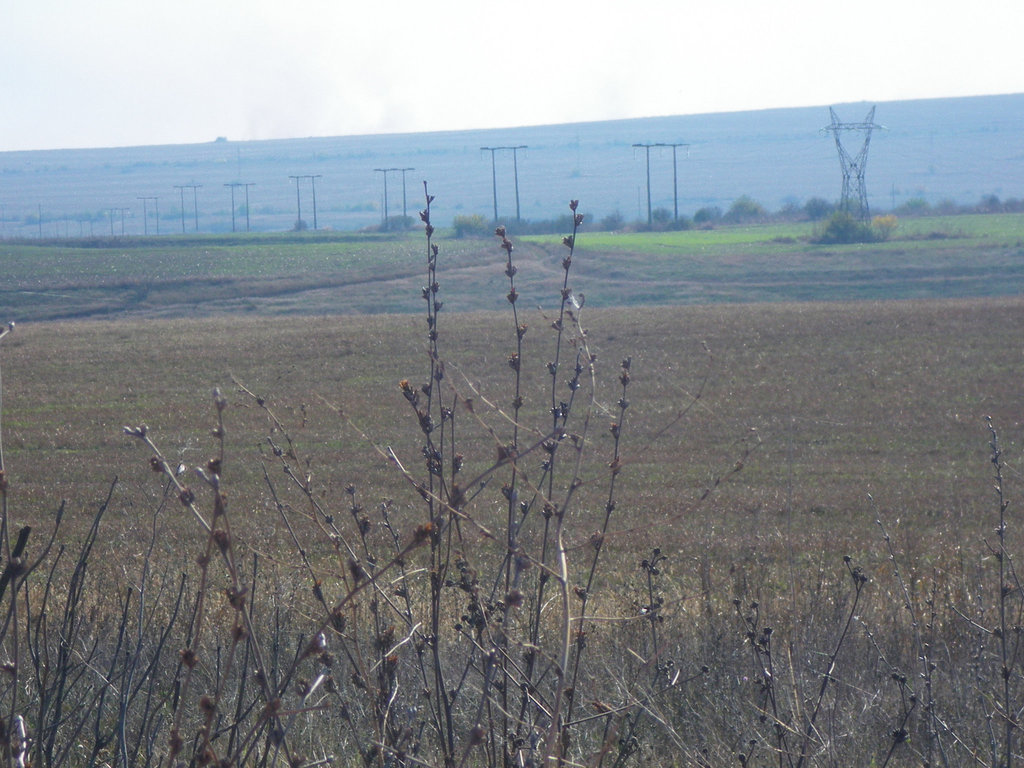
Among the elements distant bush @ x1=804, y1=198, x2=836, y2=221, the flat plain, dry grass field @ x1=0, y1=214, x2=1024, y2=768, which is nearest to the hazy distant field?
the flat plain

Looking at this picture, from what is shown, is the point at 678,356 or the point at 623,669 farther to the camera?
the point at 678,356

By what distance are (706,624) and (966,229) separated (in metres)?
58.6

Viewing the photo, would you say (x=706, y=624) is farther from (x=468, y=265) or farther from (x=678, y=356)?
(x=468, y=265)

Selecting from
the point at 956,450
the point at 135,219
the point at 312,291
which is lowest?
the point at 956,450

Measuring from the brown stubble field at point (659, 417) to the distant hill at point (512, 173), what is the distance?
64.3m

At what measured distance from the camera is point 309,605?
16.2ft

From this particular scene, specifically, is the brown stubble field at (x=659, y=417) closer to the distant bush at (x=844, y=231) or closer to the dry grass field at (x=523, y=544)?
the dry grass field at (x=523, y=544)

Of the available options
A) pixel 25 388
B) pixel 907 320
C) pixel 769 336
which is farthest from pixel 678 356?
pixel 25 388

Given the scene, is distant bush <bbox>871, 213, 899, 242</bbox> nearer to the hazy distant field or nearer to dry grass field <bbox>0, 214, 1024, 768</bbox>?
the hazy distant field

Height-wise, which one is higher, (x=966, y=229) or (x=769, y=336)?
(x=966, y=229)

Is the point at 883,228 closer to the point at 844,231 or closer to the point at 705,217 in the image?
the point at 844,231

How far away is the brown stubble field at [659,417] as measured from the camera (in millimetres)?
8664

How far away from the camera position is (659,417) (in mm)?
14859

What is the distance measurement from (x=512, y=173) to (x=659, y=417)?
11627cm
